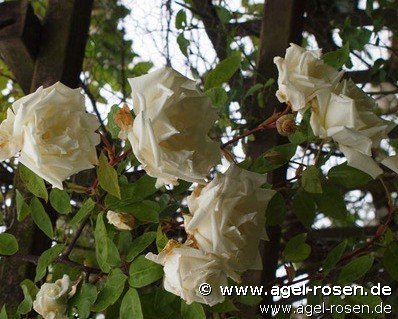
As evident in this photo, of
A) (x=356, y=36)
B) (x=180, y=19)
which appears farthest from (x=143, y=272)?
(x=356, y=36)

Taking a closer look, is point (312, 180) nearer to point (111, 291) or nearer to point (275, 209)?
point (275, 209)

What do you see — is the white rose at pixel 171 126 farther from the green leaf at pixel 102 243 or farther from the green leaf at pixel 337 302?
the green leaf at pixel 337 302

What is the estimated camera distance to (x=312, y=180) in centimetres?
74

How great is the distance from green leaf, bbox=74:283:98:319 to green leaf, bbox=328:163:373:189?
0.33 meters

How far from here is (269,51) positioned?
1.23 metres

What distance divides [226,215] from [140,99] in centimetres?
13

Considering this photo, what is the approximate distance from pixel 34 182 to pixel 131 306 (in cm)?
18

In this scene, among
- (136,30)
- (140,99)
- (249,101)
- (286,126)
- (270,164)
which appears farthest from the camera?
(136,30)

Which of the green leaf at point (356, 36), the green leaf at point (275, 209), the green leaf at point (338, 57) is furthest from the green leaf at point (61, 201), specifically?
the green leaf at point (356, 36)

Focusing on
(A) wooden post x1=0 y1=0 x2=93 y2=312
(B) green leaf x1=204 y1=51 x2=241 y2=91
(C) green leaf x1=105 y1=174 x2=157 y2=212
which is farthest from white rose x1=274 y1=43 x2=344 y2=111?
(A) wooden post x1=0 y1=0 x2=93 y2=312

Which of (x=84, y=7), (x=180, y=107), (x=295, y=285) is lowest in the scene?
(x=295, y=285)

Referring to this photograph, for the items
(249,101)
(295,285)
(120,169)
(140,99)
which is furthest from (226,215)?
(249,101)

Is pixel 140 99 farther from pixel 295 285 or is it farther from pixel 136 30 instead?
pixel 136 30

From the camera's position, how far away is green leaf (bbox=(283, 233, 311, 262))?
2.83 ft
